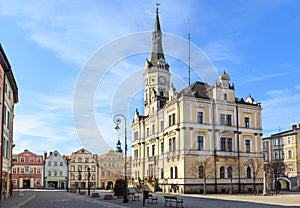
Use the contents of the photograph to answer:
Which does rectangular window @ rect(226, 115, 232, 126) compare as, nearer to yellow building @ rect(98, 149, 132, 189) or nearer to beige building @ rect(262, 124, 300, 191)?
beige building @ rect(262, 124, 300, 191)

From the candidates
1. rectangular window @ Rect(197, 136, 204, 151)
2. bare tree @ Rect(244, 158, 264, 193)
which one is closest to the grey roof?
rectangular window @ Rect(197, 136, 204, 151)

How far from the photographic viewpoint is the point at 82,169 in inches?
3812

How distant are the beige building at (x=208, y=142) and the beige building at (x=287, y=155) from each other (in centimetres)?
1353

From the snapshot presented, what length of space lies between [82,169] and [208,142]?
53.7 meters

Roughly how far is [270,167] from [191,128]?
22.4 metres

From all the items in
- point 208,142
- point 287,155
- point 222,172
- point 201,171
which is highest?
point 208,142

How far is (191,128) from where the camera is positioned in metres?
50.1

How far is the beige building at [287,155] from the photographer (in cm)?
6606

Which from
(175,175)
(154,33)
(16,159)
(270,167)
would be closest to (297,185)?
(270,167)

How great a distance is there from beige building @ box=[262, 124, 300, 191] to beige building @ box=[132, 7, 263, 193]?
13532 mm

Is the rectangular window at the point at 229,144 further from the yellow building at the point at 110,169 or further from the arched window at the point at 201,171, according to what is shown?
the yellow building at the point at 110,169

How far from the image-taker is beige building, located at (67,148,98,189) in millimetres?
96250

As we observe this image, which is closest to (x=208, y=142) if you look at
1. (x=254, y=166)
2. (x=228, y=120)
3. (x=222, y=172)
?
(x=222, y=172)

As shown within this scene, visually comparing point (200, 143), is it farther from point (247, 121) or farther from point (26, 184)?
point (26, 184)
